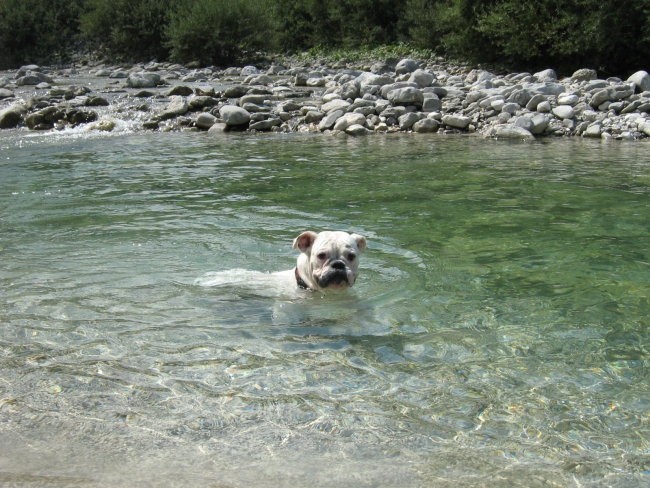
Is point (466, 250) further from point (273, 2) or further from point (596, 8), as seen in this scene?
point (273, 2)

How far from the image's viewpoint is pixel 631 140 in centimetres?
1923

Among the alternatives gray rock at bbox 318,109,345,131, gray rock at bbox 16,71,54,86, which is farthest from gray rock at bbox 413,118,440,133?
gray rock at bbox 16,71,54,86

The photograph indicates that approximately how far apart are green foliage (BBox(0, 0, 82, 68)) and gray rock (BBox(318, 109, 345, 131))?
34.5 meters

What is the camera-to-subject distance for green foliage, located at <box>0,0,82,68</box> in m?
49.0

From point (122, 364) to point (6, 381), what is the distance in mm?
810

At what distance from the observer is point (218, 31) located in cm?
4053

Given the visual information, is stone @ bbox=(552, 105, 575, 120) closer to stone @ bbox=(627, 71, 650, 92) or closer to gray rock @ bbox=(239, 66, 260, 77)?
stone @ bbox=(627, 71, 650, 92)

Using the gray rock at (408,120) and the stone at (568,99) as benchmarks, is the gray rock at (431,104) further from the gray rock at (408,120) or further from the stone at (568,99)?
the stone at (568,99)

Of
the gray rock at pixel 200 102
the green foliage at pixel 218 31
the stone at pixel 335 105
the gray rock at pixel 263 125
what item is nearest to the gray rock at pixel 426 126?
the stone at pixel 335 105

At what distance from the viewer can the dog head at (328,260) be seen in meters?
6.66

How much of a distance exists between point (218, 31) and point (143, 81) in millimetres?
9913

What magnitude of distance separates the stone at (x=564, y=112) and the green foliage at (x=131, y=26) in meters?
29.9

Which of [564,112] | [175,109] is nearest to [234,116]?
[175,109]

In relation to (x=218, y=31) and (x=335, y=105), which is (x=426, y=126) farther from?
(x=218, y=31)
